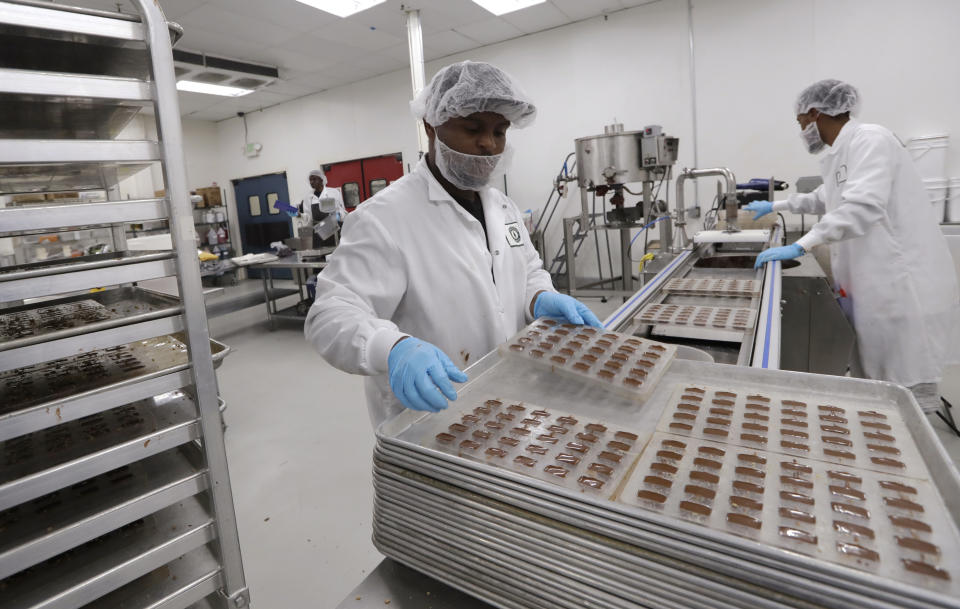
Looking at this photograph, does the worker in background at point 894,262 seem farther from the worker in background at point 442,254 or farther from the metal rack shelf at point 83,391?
the metal rack shelf at point 83,391

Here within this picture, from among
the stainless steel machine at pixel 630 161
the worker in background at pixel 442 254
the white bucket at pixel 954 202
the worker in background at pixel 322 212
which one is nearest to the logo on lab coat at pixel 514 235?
the worker in background at pixel 442 254

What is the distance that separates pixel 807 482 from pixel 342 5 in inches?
214

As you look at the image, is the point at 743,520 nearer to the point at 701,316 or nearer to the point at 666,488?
the point at 666,488

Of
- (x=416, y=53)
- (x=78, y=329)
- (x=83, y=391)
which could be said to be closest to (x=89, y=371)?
(x=83, y=391)

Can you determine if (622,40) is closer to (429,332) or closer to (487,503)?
(429,332)

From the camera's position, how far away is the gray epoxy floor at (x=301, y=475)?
1863mm

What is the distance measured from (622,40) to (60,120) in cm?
553

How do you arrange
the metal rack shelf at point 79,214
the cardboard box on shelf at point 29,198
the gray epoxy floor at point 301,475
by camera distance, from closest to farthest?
the metal rack shelf at point 79,214 → the gray epoxy floor at point 301,475 → the cardboard box on shelf at point 29,198

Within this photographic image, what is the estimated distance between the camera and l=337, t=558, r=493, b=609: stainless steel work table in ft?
2.15

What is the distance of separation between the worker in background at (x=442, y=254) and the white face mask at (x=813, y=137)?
2.12 metres

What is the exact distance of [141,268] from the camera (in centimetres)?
91

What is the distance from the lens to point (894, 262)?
231cm

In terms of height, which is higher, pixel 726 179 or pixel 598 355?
pixel 726 179

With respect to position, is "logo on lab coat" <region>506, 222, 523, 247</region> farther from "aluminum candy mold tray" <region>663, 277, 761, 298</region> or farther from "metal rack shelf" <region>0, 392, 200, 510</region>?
"metal rack shelf" <region>0, 392, 200, 510</region>
